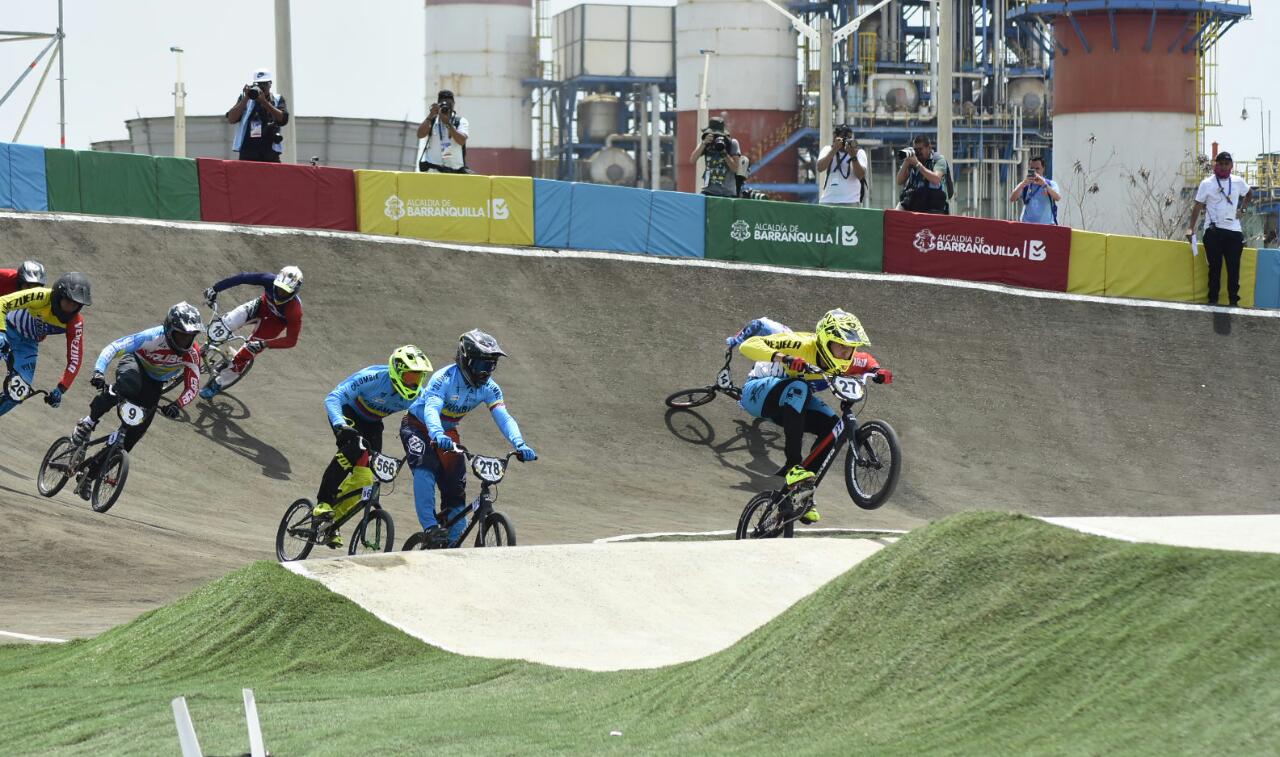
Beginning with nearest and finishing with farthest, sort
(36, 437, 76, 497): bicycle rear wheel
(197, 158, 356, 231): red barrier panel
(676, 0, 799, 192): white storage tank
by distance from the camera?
1. (36, 437, 76, 497): bicycle rear wheel
2. (197, 158, 356, 231): red barrier panel
3. (676, 0, 799, 192): white storage tank

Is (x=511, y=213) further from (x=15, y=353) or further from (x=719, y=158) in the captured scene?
(x=15, y=353)

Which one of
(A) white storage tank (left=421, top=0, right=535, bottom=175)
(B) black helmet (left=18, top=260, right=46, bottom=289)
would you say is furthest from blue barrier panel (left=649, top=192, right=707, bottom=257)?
(A) white storage tank (left=421, top=0, right=535, bottom=175)

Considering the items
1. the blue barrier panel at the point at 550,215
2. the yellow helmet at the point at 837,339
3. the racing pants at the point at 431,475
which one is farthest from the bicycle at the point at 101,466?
the blue barrier panel at the point at 550,215

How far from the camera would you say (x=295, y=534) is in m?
14.5

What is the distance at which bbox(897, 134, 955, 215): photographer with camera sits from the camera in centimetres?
2598

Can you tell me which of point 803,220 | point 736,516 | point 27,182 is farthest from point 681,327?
point 27,182

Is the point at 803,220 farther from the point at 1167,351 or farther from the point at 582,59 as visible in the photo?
the point at 582,59

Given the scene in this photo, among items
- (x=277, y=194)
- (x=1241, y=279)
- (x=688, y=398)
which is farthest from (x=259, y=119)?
(x=1241, y=279)

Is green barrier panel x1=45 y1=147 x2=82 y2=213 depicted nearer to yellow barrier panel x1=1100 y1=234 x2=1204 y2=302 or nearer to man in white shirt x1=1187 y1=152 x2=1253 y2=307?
yellow barrier panel x1=1100 y1=234 x2=1204 y2=302

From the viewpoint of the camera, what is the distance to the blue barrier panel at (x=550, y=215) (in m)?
28.2

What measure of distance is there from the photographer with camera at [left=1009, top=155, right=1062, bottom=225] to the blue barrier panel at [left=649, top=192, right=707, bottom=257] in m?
5.11

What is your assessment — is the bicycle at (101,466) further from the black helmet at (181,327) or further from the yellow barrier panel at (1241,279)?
the yellow barrier panel at (1241,279)

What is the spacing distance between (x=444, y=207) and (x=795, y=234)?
5.80 metres

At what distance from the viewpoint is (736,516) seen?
1948cm
